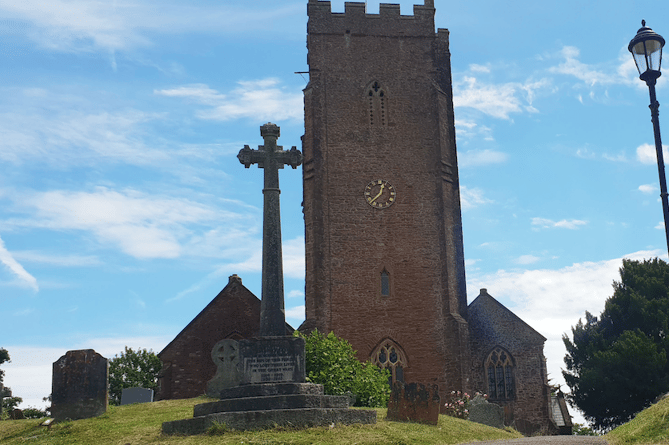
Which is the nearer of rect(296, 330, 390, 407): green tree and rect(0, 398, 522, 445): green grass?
rect(0, 398, 522, 445): green grass

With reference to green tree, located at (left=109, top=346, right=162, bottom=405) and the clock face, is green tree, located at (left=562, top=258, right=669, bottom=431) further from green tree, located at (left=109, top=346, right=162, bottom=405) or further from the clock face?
green tree, located at (left=109, top=346, right=162, bottom=405)

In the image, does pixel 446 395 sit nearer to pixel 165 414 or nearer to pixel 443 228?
pixel 443 228

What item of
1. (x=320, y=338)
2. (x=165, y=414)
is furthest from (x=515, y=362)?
(x=165, y=414)

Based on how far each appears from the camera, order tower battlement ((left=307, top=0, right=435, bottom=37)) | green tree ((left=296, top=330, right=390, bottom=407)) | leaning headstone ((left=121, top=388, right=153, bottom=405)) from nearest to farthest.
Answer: green tree ((left=296, top=330, right=390, bottom=407))
leaning headstone ((left=121, top=388, right=153, bottom=405))
tower battlement ((left=307, top=0, right=435, bottom=37))

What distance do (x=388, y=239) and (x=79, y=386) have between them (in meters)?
15.6

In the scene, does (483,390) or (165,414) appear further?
(483,390)

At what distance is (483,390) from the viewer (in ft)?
99.3

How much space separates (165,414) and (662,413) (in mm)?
11553

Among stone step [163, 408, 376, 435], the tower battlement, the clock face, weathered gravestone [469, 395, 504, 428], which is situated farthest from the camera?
the tower battlement

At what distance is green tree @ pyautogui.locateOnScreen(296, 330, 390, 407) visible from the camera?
1961 cm

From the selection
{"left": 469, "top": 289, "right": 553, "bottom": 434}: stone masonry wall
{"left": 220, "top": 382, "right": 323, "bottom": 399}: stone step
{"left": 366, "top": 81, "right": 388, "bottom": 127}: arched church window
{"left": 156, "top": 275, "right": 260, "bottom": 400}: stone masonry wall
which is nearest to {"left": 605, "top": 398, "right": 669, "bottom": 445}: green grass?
{"left": 220, "top": 382, "right": 323, "bottom": 399}: stone step

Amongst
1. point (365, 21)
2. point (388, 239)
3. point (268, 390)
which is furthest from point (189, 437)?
point (365, 21)

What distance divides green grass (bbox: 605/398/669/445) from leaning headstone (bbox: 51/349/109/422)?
1223 centimetres

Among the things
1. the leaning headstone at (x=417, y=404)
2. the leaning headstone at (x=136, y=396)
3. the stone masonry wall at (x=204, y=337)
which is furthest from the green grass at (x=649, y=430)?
the stone masonry wall at (x=204, y=337)
